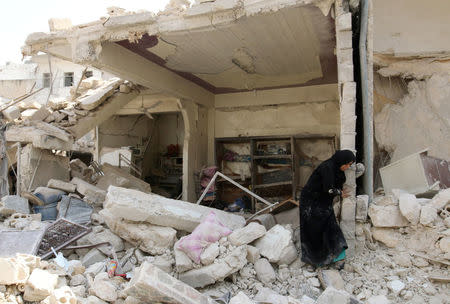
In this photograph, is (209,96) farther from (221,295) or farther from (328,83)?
(221,295)

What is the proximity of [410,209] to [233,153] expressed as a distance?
575 centimetres

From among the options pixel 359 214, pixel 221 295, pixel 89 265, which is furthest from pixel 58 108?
pixel 359 214

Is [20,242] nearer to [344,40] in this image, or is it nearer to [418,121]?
[344,40]

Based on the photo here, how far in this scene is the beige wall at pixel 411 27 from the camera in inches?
250

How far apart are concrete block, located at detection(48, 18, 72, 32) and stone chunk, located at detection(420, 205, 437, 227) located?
627 centimetres

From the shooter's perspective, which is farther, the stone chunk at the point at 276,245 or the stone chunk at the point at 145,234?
the stone chunk at the point at 145,234

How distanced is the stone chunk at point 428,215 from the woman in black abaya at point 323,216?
0.90 m

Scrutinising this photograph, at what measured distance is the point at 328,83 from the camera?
323 inches

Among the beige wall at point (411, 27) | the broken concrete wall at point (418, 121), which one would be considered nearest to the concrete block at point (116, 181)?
the broken concrete wall at point (418, 121)

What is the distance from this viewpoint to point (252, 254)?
405 cm

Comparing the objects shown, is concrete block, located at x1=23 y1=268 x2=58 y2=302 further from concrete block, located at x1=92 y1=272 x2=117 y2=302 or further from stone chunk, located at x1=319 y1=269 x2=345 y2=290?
stone chunk, located at x1=319 y1=269 x2=345 y2=290

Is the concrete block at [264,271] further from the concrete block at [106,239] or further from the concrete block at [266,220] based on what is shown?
the concrete block at [106,239]

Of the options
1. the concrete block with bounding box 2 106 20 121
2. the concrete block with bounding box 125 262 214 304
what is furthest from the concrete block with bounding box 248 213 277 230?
the concrete block with bounding box 2 106 20 121

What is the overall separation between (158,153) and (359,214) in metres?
8.40
